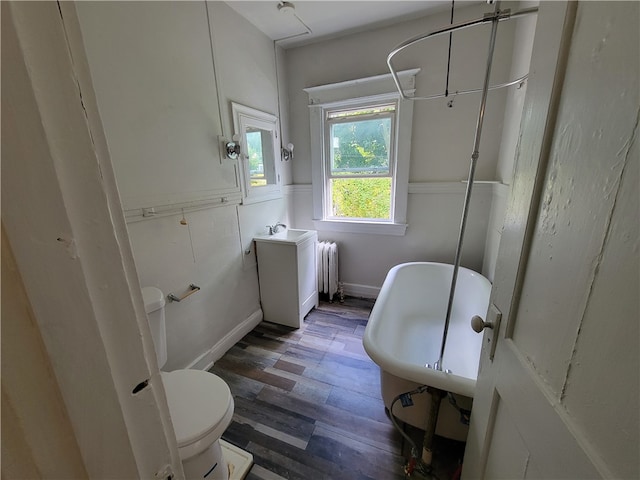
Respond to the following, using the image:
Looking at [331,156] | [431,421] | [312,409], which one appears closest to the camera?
[431,421]

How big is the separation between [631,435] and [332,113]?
2.69m

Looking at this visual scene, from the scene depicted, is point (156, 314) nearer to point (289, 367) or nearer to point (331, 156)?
point (289, 367)

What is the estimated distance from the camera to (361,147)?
8.39ft

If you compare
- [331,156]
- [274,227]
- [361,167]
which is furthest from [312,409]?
[331,156]

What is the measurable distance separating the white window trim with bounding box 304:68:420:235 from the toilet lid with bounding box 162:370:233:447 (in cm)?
192

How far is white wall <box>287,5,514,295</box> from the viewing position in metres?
2.04

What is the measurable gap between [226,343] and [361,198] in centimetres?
183

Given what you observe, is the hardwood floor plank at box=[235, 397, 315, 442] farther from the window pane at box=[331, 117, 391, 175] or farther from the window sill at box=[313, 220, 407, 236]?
the window pane at box=[331, 117, 391, 175]

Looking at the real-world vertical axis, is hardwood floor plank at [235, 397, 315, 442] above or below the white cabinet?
below

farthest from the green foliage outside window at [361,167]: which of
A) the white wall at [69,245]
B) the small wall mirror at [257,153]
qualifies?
the white wall at [69,245]

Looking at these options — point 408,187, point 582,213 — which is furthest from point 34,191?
point 408,187

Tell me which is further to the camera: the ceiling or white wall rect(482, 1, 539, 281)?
the ceiling

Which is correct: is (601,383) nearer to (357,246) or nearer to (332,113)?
(357,246)

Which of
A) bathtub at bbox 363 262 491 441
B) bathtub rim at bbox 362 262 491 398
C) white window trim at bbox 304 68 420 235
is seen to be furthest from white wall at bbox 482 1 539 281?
bathtub rim at bbox 362 262 491 398
